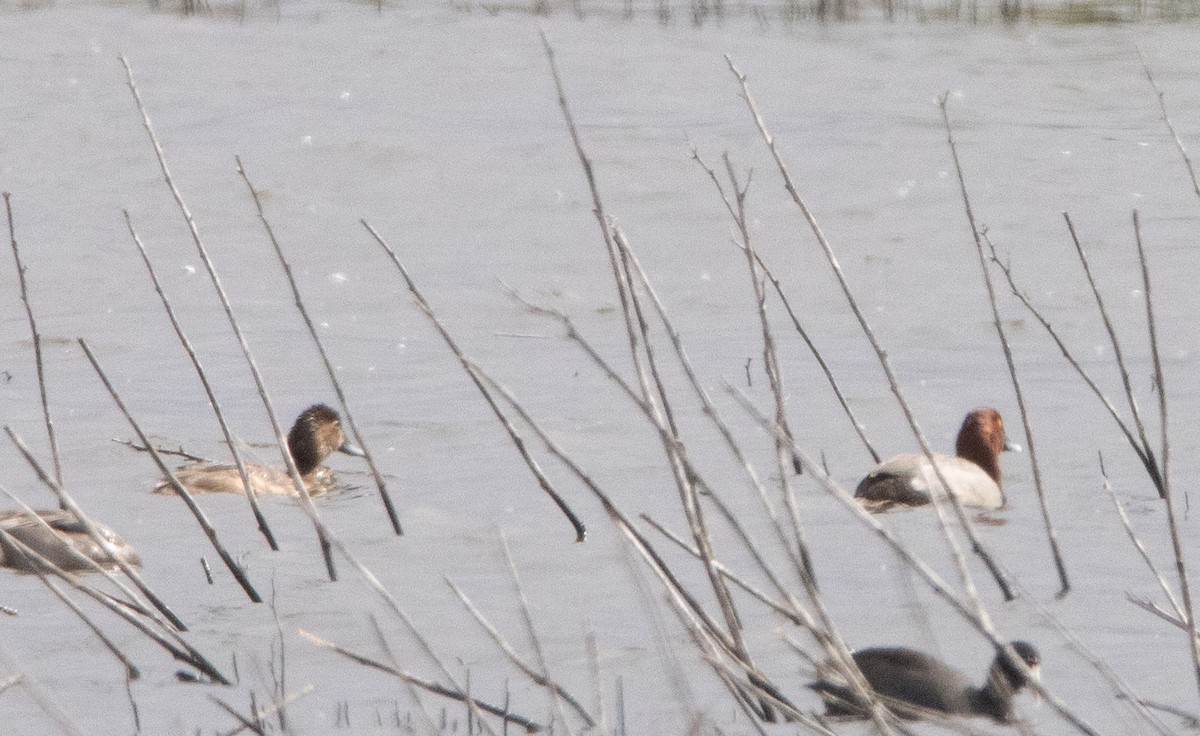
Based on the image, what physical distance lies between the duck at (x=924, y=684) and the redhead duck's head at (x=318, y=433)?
4332mm

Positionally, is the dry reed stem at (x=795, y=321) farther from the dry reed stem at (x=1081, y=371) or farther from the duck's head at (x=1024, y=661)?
the duck's head at (x=1024, y=661)

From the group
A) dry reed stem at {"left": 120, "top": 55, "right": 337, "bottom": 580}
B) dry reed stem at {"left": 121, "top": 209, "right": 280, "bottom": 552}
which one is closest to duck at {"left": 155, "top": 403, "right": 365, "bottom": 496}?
dry reed stem at {"left": 121, "top": 209, "right": 280, "bottom": 552}

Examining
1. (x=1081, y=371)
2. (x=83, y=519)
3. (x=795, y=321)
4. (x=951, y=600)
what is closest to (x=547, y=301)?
(x=795, y=321)

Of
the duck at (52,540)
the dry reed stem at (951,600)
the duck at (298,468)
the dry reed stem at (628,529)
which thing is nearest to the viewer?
the dry reed stem at (951,600)

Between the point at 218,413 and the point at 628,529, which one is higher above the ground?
the point at 628,529

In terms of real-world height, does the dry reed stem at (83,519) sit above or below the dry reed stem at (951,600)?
below

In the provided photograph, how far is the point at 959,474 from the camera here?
23.2 feet

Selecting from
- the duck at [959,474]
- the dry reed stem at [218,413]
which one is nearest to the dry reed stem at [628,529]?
the dry reed stem at [218,413]

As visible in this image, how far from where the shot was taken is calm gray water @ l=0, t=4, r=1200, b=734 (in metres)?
5.01

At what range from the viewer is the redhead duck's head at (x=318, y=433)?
27.7 feet

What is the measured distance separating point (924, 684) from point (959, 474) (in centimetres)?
287

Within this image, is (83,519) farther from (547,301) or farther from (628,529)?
(547,301)

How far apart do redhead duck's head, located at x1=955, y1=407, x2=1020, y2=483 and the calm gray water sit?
185 millimetres

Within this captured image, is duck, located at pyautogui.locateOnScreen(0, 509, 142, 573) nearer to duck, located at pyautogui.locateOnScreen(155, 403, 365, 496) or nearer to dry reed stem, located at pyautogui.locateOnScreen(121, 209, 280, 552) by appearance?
dry reed stem, located at pyautogui.locateOnScreen(121, 209, 280, 552)
